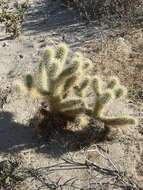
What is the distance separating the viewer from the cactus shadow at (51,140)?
186 inches

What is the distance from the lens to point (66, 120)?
4918 millimetres

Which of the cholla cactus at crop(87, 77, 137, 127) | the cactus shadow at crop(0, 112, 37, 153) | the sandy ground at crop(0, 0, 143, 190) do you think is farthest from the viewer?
the cactus shadow at crop(0, 112, 37, 153)

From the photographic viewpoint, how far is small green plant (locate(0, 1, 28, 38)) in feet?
21.6

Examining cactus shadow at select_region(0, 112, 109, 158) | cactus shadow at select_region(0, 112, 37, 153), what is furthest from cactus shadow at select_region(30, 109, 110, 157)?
cactus shadow at select_region(0, 112, 37, 153)

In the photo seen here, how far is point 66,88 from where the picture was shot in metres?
4.89

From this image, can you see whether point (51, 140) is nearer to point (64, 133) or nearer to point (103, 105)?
point (64, 133)

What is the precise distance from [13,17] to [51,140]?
2455mm

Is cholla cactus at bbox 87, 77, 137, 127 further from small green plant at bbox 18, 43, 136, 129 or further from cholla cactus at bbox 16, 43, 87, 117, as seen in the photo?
cholla cactus at bbox 16, 43, 87, 117

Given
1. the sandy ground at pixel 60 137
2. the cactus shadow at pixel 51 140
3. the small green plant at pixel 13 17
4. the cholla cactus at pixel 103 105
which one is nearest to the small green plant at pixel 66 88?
the cholla cactus at pixel 103 105

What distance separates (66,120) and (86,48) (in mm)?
1768

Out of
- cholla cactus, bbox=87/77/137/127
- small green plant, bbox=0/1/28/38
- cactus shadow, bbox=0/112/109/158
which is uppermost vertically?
small green plant, bbox=0/1/28/38

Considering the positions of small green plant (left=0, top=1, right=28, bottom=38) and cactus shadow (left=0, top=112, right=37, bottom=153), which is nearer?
cactus shadow (left=0, top=112, right=37, bottom=153)

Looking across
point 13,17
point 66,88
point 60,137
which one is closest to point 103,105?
point 66,88

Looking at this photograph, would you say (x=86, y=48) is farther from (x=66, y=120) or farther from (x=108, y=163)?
(x=108, y=163)
